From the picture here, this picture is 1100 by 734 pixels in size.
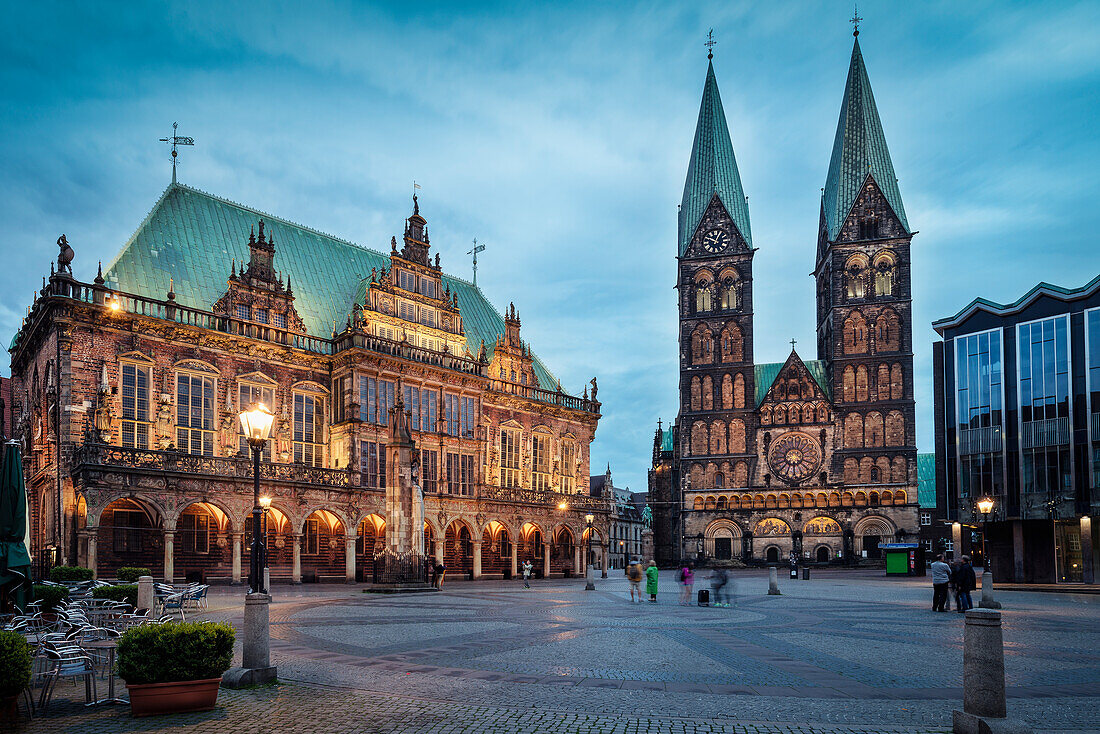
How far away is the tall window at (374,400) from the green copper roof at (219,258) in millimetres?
4814

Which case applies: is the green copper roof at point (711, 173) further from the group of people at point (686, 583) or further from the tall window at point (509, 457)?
the group of people at point (686, 583)

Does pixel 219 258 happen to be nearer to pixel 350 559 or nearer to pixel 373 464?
pixel 373 464

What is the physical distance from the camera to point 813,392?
283ft

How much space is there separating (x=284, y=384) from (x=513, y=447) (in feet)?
58.6

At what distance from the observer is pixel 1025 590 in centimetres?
4050

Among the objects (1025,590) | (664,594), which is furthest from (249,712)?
(1025,590)

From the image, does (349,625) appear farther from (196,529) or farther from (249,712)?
(196,529)

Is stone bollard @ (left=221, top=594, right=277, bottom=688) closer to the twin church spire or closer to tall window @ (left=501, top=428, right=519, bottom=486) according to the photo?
tall window @ (left=501, top=428, right=519, bottom=486)

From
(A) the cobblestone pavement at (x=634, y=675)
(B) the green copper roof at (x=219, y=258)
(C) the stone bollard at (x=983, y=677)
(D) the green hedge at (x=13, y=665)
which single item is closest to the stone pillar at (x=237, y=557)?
(B) the green copper roof at (x=219, y=258)

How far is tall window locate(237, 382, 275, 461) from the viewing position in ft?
133

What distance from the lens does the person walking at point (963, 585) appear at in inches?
918

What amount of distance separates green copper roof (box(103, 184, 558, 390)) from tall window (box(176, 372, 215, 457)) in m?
4.44

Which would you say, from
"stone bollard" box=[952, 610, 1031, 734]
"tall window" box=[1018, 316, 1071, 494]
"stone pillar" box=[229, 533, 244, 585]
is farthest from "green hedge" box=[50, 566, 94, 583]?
"tall window" box=[1018, 316, 1071, 494]

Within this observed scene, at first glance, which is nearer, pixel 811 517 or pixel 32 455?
pixel 32 455
